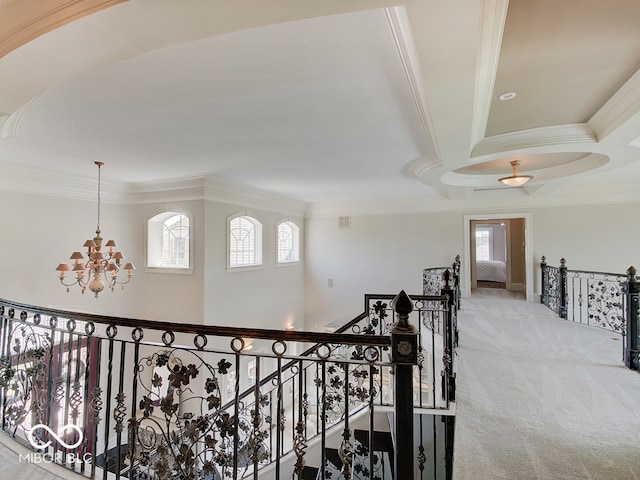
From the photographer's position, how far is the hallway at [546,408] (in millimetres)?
2008

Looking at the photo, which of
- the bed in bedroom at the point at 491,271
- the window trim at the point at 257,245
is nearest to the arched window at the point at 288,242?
the window trim at the point at 257,245

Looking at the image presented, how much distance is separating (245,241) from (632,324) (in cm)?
640

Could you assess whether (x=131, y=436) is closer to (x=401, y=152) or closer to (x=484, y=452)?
(x=484, y=452)

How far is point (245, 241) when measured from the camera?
23.3 ft

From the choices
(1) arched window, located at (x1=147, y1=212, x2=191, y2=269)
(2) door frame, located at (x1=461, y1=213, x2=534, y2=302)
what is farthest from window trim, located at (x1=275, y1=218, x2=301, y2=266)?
(2) door frame, located at (x1=461, y1=213, x2=534, y2=302)

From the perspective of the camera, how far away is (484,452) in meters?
2.14

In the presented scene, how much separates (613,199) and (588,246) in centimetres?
106

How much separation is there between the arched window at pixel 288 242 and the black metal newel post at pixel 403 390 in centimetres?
690

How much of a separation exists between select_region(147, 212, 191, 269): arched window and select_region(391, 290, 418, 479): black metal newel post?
5624mm

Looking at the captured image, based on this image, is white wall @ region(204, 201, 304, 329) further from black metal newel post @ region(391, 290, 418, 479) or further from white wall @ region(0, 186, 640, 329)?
black metal newel post @ region(391, 290, 418, 479)

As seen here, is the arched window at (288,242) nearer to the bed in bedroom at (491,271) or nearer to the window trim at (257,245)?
the window trim at (257,245)

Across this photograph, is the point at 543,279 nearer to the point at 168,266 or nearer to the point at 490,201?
the point at 490,201

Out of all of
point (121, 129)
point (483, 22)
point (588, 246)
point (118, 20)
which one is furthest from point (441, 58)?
point (588, 246)

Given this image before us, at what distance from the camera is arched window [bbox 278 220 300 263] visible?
27.7 feet
